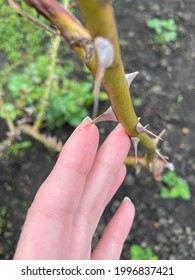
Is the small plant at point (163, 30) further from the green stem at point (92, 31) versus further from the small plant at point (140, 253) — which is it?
the green stem at point (92, 31)

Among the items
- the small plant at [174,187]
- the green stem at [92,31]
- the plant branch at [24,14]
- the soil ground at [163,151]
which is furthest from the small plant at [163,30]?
the plant branch at [24,14]

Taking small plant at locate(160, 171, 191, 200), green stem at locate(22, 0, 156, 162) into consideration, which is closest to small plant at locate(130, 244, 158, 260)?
small plant at locate(160, 171, 191, 200)

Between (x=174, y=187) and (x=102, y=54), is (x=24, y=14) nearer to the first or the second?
(x=102, y=54)

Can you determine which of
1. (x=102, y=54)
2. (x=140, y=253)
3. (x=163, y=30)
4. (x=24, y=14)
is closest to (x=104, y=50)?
(x=102, y=54)
